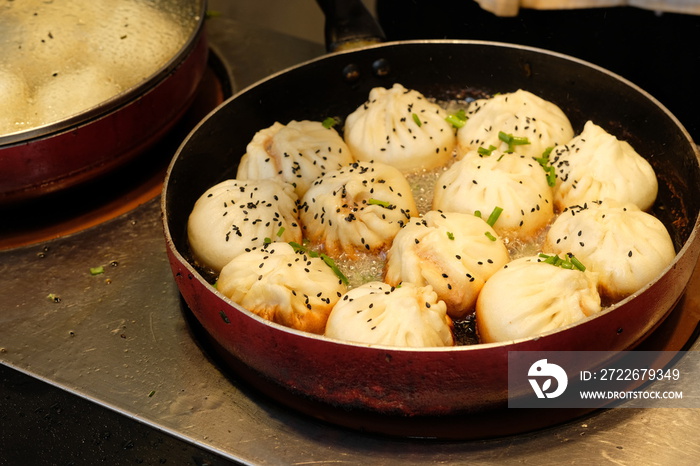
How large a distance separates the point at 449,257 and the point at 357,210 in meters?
0.34

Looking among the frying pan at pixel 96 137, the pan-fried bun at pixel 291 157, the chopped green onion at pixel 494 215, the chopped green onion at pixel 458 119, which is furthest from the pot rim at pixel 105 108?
the chopped green onion at pixel 494 215

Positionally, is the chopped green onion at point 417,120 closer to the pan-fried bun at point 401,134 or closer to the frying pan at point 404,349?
the pan-fried bun at point 401,134

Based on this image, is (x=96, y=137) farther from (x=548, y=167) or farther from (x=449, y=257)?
(x=548, y=167)

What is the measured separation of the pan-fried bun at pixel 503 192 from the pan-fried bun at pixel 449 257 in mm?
126

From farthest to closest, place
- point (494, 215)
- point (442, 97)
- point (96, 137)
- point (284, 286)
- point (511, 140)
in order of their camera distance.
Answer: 1. point (442, 97)
2. point (511, 140)
3. point (96, 137)
4. point (494, 215)
5. point (284, 286)

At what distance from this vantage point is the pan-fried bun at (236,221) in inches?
76.6

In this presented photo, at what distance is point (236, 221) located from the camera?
1.96 metres

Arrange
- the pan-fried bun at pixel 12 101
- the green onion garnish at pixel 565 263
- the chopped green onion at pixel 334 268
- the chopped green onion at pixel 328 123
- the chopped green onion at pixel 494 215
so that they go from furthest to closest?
the chopped green onion at pixel 328 123, the pan-fried bun at pixel 12 101, the chopped green onion at pixel 494 215, the chopped green onion at pixel 334 268, the green onion garnish at pixel 565 263

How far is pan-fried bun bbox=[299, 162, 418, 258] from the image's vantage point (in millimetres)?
1978

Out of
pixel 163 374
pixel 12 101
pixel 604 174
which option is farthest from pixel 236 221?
pixel 604 174

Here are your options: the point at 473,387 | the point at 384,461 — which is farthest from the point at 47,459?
the point at 473,387

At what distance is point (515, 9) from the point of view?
2426 mm

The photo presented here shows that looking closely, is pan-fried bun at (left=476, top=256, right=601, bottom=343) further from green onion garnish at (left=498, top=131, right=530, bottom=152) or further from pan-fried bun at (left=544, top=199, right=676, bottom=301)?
green onion garnish at (left=498, top=131, right=530, bottom=152)

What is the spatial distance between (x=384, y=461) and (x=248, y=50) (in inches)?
77.6
